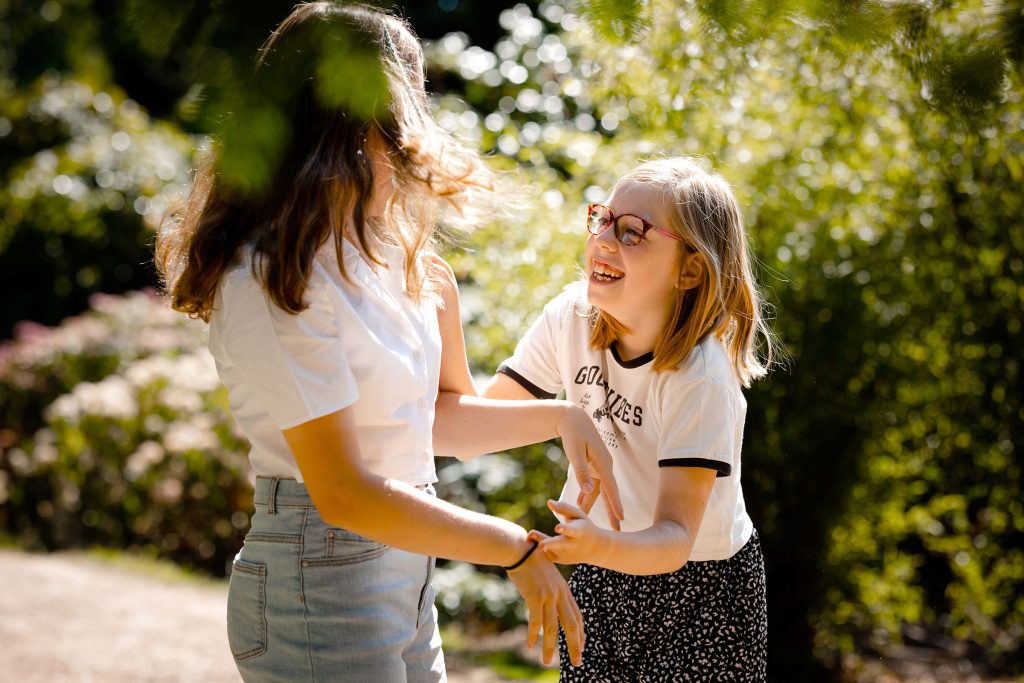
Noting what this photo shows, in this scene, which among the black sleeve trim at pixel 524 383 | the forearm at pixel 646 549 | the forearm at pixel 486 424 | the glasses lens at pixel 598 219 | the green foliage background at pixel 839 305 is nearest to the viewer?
the forearm at pixel 646 549

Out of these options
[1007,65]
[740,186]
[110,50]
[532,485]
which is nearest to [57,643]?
[532,485]

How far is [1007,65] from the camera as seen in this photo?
4.67 ft

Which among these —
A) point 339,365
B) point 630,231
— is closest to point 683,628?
point 630,231

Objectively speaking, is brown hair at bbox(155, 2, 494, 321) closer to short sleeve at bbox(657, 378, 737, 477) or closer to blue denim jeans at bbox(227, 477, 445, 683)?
blue denim jeans at bbox(227, 477, 445, 683)

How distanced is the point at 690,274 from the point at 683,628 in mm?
725

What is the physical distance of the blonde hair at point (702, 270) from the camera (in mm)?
2070

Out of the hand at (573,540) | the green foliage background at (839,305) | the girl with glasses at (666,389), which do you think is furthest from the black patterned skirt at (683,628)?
the green foliage background at (839,305)

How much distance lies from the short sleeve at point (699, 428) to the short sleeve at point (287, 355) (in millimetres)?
665

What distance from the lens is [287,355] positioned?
150 cm

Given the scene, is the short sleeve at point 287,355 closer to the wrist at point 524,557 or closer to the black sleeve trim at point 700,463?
the wrist at point 524,557

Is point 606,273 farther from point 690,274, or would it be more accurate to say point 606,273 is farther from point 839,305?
point 839,305

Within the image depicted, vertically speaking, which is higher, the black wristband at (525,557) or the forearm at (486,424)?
the forearm at (486,424)

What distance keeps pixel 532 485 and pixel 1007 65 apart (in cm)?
306

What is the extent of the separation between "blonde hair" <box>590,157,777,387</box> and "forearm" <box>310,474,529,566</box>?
1.98 feet
